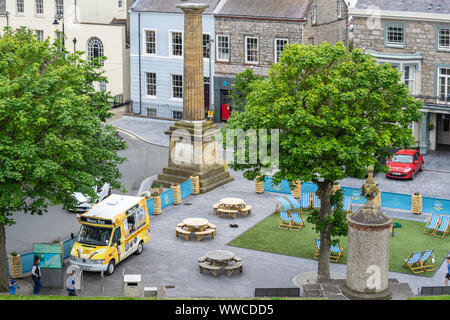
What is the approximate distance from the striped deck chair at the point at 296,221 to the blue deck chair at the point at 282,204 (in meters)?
1.20

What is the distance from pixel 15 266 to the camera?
97.5 feet

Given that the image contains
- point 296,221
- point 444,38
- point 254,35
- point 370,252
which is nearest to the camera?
point 370,252

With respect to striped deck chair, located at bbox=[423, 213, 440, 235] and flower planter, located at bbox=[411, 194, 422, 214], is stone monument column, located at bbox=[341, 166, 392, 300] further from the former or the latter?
flower planter, located at bbox=[411, 194, 422, 214]

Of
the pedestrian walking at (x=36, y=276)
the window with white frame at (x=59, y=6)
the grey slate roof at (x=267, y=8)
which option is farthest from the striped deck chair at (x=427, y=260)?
the window with white frame at (x=59, y=6)

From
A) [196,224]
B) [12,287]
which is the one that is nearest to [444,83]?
[196,224]

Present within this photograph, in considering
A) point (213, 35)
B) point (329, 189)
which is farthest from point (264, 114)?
point (213, 35)

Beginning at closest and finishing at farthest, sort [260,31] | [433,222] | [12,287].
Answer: [12,287] → [433,222] → [260,31]

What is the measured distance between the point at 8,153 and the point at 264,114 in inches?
354

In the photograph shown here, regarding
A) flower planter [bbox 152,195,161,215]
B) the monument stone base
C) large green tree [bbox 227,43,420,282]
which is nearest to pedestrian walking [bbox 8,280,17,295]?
large green tree [bbox 227,43,420,282]

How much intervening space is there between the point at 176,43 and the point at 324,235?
3302cm

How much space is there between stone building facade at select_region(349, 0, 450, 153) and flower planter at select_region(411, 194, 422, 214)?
40.3 feet

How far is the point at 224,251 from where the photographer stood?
30.9 metres

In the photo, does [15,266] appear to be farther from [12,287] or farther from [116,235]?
[116,235]

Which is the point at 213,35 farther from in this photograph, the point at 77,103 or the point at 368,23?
the point at 77,103
